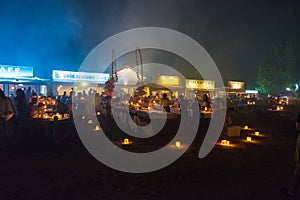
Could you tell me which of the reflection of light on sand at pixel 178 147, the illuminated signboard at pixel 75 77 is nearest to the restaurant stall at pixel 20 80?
the illuminated signboard at pixel 75 77

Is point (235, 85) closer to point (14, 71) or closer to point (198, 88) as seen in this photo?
point (198, 88)

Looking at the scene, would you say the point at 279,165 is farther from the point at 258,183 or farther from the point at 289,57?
the point at 289,57

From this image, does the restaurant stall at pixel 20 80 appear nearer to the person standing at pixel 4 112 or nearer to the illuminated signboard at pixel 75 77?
the illuminated signboard at pixel 75 77

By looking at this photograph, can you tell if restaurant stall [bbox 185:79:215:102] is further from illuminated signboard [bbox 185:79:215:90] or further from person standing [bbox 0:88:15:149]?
person standing [bbox 0:88:15:149]

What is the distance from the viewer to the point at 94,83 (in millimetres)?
39031

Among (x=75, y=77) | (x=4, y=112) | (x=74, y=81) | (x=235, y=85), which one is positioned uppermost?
(x=75, y=77)

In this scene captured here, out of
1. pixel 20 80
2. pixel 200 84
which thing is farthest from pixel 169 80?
pixel 20 80

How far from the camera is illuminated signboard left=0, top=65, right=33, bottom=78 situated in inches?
1282

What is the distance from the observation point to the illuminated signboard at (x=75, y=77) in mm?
36000

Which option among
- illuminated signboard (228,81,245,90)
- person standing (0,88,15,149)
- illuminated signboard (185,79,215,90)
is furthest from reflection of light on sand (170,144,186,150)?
illuminated signboard (228,81,245,90)

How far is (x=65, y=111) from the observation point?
11.7 m

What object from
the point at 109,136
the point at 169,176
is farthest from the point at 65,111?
the point at 169,176

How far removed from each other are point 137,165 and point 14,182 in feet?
9.53

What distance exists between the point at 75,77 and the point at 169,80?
1253 cm
